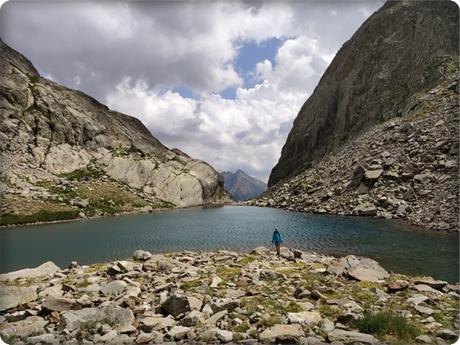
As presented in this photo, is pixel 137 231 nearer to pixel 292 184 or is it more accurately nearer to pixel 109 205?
pixel 109 205

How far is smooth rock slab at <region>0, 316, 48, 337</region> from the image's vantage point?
15086 mm

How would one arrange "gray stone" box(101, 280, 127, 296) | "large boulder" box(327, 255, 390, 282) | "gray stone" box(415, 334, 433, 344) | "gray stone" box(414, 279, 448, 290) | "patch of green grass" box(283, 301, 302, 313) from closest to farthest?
"gray stone" box(415, 334, 433, 344) → "patch of green grass" box(283, 301, 302, 313) → "gray stone" box(101, 280, 127, 296) → "gray stone" box(414, 279, 448, 290) → "large boulder" box(327, 255, 390, 282)

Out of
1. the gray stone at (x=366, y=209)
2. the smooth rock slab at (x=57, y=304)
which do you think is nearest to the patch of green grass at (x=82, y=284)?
the smooth rock slab at (x=57, y=304)

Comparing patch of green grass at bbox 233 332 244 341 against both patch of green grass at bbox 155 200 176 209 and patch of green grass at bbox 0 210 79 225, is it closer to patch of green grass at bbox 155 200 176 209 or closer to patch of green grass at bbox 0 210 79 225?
patch of green grass at bbox 0 210 79 225

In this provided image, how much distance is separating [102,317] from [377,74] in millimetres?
125492

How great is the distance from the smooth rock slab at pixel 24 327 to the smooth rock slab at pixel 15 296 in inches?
78.3

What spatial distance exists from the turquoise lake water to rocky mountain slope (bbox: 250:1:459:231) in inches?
303

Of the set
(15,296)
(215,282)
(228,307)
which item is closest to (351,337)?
(228,307)

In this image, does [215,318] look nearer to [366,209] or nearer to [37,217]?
[366,209]

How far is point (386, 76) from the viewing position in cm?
11981

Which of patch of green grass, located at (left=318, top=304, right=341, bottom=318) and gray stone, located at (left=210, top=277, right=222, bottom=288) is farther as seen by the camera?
gray stone, located at (left=210, top=277, right=222, bottom=288)

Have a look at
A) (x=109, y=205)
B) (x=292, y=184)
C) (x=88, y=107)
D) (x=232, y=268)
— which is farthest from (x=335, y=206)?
(x=88, y=107)

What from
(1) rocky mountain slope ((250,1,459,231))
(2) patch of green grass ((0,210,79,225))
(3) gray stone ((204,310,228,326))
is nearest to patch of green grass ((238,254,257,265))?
(3) gray stone ((204,310,228,326))

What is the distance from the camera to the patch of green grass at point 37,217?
76.7 m
